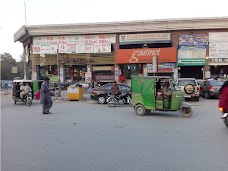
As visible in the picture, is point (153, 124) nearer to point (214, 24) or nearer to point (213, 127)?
point (213, 127)

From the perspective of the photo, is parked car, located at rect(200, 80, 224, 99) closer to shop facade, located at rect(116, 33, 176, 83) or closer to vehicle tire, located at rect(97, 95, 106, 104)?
vehicle tire, located at rect(97, 95, 106, 104)

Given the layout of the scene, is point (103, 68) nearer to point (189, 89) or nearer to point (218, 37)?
point (218, 37)

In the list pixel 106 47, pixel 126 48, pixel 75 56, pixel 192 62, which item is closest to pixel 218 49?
pixel 192 62

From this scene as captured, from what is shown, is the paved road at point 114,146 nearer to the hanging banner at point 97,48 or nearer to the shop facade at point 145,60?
the shop facade at point 145,60

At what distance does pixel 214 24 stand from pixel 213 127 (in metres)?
23.1

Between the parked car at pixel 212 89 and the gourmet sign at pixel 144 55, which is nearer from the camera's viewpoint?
the parked car at pixel 212 89

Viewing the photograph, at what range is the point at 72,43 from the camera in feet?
→ 108

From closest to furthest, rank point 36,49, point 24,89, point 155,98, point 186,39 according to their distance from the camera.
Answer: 1. point 155,98
2. point 24,89
3. point 186,39
4. point 36,49

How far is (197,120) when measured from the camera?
35.1ft

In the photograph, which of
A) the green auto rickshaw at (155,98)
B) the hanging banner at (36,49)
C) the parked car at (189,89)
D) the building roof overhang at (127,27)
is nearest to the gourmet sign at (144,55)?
the building roof overhang at (127,27)

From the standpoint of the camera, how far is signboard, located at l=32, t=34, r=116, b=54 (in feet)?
105

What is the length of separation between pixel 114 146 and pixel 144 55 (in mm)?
25212

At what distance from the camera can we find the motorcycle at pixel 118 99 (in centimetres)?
1616

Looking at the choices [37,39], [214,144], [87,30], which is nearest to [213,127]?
[214,144]
